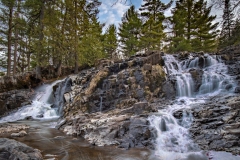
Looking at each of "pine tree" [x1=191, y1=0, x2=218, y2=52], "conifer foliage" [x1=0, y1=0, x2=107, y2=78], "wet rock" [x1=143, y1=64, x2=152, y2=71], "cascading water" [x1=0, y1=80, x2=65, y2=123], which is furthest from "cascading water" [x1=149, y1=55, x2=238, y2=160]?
"pine tree" [x1=191, y1=0, x2=218, y2=52]

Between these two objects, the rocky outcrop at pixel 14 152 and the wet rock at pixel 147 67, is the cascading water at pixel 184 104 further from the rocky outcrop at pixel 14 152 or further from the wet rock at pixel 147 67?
the rocky outcrop at pixel 14 152

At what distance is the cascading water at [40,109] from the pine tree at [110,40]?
1395 centimetres

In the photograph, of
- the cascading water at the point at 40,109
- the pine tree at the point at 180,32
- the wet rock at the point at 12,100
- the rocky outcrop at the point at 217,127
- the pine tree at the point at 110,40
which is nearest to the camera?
the rocky outcrop at the point at 217,127

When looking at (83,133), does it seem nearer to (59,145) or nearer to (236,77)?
(59,145)

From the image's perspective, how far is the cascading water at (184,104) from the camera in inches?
207

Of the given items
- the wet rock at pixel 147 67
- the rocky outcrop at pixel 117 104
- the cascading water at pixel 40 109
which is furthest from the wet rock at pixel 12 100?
the wet rock at pixel 147 67

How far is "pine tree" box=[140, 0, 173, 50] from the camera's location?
23.6 meters

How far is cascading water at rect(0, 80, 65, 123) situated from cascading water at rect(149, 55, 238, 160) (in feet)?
25.3

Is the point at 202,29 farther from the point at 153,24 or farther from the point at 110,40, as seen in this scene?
the point at 110,40

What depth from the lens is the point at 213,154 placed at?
4816 mm

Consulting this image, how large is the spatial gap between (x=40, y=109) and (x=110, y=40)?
1853cm

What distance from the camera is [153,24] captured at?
24875 millimetres

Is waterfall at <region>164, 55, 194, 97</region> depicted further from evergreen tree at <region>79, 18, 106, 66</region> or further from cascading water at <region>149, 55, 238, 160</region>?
evergreen tree at <region>79, 18, 106, 66</region>

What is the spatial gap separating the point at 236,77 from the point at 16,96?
52.6 feet
